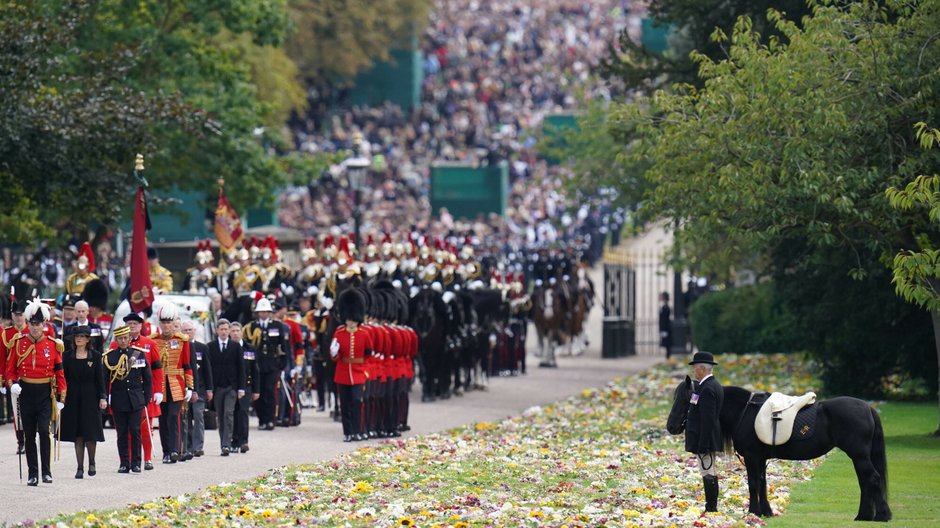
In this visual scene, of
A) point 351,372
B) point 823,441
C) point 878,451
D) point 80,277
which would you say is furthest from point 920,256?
point 80,277

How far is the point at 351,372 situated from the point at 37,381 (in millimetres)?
5769

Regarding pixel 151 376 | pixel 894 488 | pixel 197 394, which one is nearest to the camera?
pixel 894 488

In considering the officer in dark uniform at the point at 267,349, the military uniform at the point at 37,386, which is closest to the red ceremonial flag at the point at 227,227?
the officer in dark uniform at the point at 267,349

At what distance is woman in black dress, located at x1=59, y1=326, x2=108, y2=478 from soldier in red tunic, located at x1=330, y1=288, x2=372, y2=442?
4.82m

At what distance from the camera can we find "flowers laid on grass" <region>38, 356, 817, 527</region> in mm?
15477

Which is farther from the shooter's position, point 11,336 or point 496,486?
point 11,336

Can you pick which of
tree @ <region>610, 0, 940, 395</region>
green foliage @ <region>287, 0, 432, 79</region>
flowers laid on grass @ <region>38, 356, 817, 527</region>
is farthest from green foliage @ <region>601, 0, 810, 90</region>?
green foliage @ <region>287, 0, 432, 79</region>

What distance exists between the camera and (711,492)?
15.9m

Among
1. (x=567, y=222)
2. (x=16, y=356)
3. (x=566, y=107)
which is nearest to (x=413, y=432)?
(x=16, y=356)

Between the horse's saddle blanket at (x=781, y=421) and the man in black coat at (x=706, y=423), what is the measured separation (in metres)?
0.38

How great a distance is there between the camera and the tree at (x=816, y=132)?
72.9ft

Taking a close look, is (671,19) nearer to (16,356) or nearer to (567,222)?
(16,356)

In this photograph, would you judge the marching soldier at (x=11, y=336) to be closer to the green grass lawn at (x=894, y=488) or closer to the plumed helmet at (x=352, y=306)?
the plumed helmet at (x=352, y=306)

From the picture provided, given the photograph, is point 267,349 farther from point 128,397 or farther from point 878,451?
point 878,451
